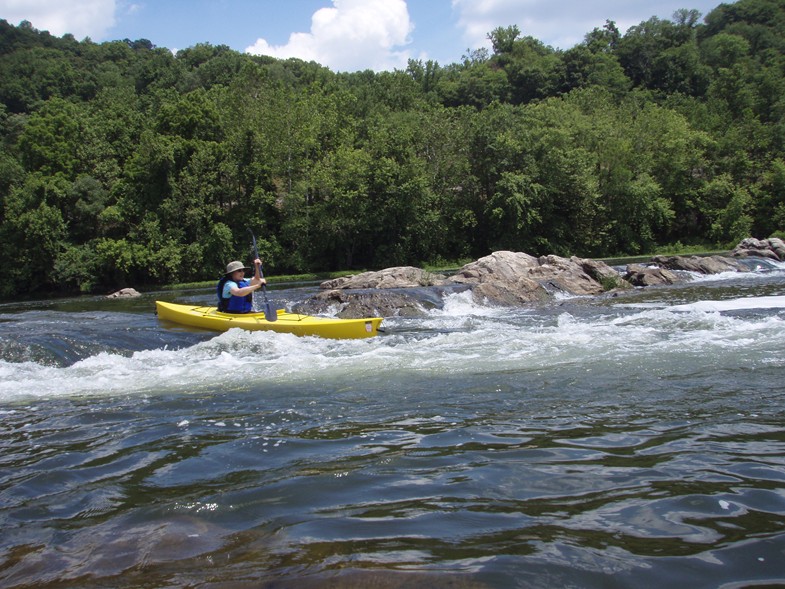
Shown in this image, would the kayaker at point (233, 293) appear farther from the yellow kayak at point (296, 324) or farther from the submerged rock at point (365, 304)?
the submerged rock at point (365, 304)

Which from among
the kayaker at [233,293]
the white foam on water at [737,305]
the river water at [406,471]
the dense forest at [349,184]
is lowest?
the white foam on water at [737,305]

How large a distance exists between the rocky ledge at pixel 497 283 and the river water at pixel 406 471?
21.2ft

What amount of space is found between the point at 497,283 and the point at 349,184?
1871cm

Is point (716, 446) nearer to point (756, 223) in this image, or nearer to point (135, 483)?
point (135, 483)

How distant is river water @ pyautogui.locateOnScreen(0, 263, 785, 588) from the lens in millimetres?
2461

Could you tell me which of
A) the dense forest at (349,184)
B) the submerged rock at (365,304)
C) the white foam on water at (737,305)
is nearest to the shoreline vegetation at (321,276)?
the dense forest at (349,184)

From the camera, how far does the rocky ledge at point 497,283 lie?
14445 mm

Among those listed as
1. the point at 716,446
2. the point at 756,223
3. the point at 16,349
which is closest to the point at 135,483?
the point at 716,446

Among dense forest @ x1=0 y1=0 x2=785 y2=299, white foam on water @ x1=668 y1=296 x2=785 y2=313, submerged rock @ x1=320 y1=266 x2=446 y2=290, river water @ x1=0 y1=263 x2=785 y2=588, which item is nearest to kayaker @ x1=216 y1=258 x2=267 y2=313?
river water @ x1=0 y1=263 x2=785 y2=588

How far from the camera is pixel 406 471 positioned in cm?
357

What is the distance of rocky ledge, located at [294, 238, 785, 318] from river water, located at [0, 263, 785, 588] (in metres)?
6.45

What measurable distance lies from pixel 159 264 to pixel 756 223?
35.6 meters

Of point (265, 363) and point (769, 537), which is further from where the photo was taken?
point (265, 363)

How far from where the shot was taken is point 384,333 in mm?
10781
